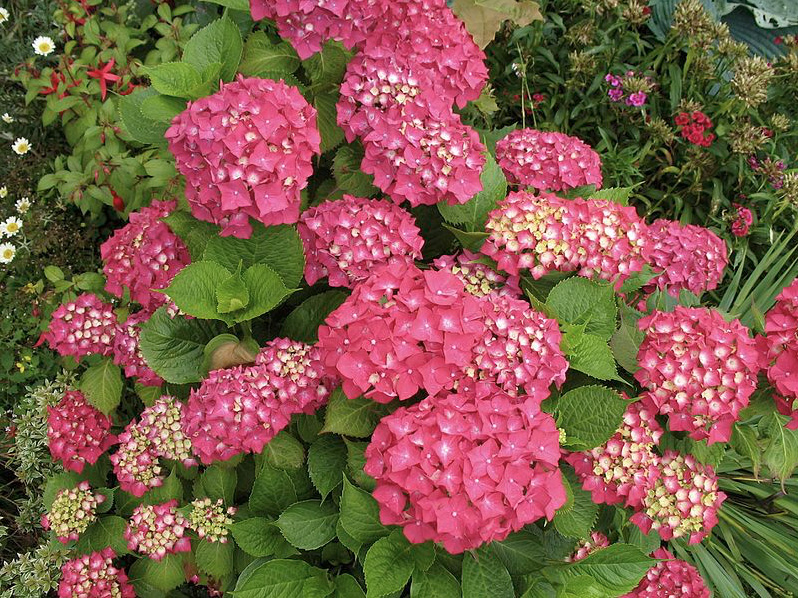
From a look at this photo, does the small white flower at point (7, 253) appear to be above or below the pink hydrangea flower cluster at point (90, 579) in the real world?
below

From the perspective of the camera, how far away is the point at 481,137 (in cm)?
221

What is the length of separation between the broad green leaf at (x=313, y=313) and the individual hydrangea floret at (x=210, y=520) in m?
0.53

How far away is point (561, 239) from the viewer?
63.6 inches

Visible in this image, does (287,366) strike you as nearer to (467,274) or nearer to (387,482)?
(387,482)

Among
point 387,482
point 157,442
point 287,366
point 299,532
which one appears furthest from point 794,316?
point 157,442

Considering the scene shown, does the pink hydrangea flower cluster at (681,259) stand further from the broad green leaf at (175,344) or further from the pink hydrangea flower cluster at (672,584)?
the broad green leaf at (175,344)

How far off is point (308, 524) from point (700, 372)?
105cm

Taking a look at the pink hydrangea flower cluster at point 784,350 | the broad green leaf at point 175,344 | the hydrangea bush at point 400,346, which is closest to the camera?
the hydrangea bush at point 400,346

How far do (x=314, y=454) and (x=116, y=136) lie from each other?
1.88 meters

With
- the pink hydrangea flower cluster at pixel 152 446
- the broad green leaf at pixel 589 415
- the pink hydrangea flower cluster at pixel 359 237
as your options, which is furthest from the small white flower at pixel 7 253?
the broad green leaf at pixel 589 415

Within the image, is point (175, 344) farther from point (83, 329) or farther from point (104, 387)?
point (104, 387)

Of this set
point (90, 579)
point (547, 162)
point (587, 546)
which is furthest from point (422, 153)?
point (90, 579)

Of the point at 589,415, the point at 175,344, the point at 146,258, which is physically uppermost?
the point at 589,415

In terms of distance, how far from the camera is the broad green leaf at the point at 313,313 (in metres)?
1.82
